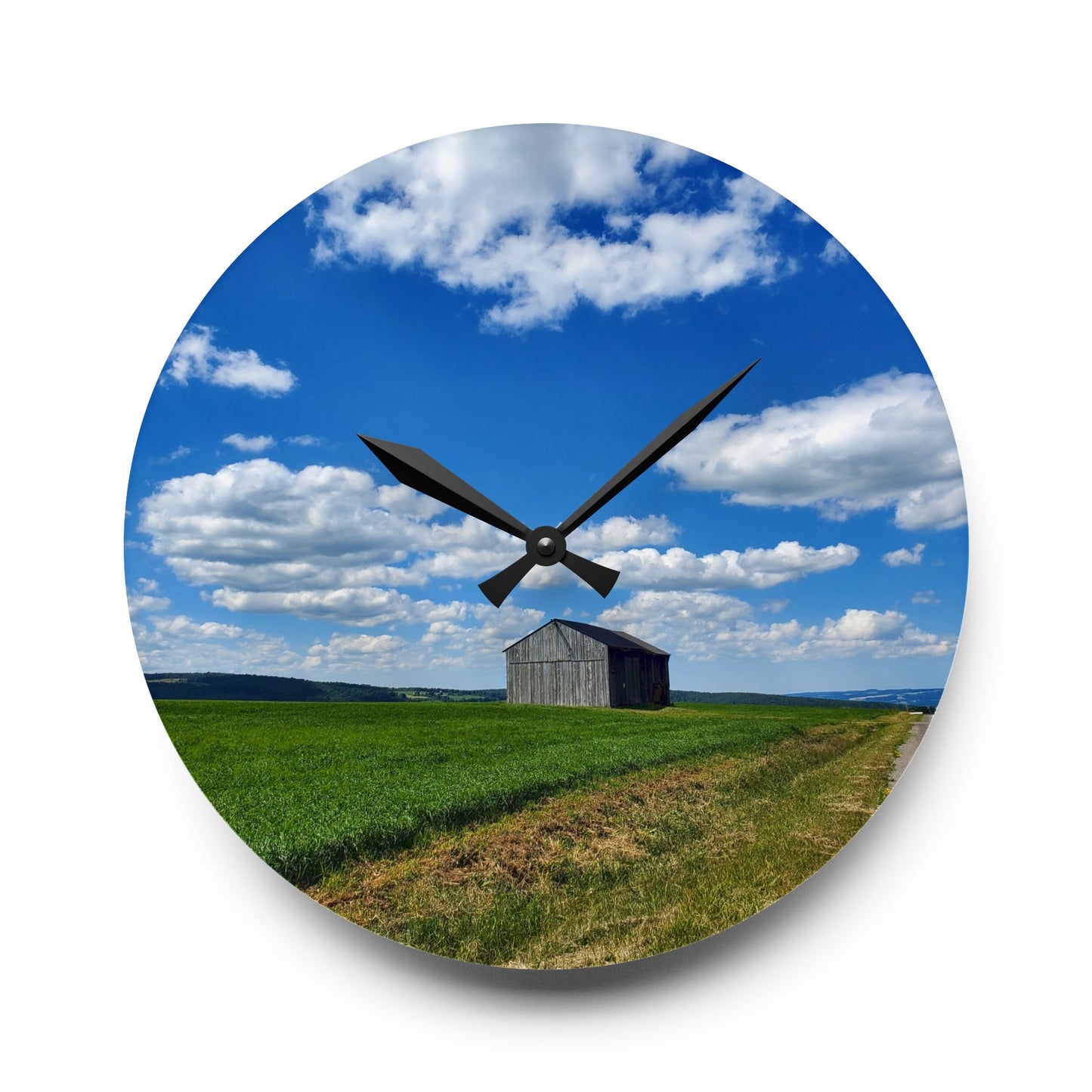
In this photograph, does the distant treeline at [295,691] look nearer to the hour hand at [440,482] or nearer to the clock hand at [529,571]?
the clock hand at [529,571]

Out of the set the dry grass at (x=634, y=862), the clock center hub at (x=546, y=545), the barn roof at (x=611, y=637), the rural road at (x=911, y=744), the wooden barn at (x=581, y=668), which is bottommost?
the dry grass at (x=634, y=862)

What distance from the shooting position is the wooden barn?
8.10 ft

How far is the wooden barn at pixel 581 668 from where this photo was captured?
2.47m

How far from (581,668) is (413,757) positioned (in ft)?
2.01

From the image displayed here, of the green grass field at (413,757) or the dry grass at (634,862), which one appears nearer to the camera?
the dry grass at (634,862)

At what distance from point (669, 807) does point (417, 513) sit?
3.97 ft

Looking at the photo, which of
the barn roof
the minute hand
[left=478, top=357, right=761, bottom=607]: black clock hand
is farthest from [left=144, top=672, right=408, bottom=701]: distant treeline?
the minute hand

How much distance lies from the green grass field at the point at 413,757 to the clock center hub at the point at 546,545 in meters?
0.48

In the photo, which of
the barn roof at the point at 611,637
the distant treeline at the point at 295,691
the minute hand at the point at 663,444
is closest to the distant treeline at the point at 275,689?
the distant treeline at the point at 295,691

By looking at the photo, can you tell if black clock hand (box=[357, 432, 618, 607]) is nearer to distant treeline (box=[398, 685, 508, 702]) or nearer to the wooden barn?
the wooden barn

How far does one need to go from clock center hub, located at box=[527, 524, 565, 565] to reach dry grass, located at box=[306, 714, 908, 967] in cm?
70

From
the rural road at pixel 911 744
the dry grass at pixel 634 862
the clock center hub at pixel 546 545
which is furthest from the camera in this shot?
the clock center hub at pixel 546 545

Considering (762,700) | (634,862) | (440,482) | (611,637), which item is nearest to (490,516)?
(440,482)

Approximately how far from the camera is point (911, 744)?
2430 mm
